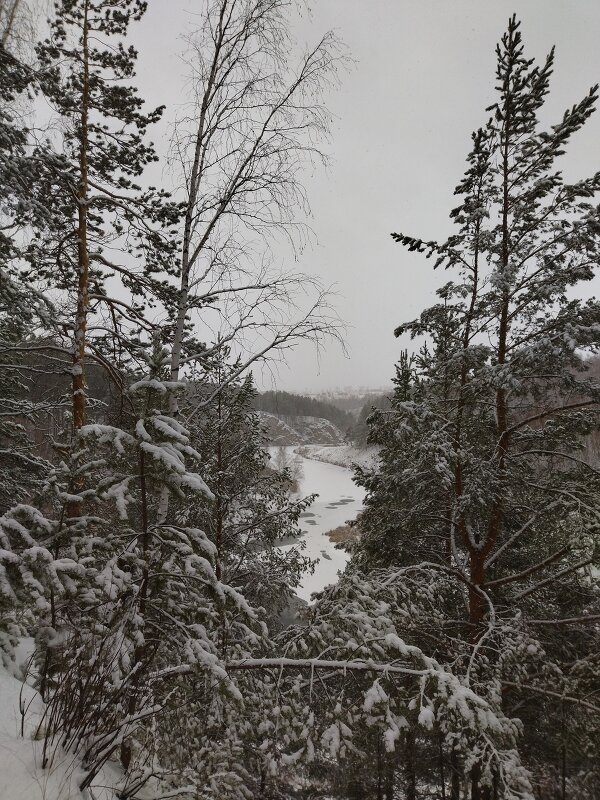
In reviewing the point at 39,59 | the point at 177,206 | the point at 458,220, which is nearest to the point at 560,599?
the point at 458,220

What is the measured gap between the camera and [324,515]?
36.9 meters

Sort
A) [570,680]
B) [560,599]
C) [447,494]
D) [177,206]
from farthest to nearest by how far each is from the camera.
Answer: [560,599], [447,494], [177,206], [570,680]

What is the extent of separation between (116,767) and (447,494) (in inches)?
195

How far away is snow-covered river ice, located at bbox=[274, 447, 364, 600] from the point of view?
72.6ft

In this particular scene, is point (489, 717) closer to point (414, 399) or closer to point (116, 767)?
point (116, 767)

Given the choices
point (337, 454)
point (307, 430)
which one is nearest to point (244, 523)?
point (337, 454)

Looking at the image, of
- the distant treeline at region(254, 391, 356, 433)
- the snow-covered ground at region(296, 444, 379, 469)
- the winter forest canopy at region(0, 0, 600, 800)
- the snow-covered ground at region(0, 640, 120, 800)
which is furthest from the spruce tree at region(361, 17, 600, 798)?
the distant treeline at region(254, 391, 356, 433)

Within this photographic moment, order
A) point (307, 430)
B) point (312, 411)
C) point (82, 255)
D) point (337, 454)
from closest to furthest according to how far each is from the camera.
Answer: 1. point (82, 255)
2. point (337, 454)
3. point (307, 430)
4. point (312, 411)

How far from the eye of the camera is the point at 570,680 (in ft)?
15.3

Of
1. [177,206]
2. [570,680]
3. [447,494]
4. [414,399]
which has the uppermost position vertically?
[177,206]

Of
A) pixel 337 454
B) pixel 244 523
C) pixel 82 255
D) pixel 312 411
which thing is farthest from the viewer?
pixel 312 411

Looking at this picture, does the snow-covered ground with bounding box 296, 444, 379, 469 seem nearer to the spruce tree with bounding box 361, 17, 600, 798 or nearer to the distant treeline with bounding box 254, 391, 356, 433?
the distant treeline with bounding box 254, 391, 356, 433

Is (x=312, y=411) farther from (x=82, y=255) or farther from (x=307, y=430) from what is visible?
(x=82, y=255)

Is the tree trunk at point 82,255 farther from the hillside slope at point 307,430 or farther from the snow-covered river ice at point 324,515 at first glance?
the hillside slope at point 307,430
